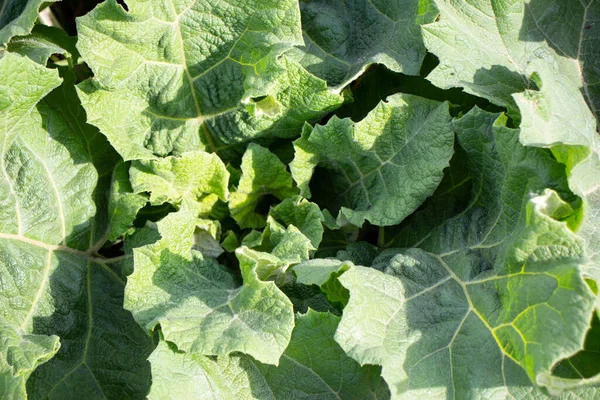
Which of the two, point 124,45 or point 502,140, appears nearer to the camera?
point 502,140

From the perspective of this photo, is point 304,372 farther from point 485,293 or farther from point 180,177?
point 180,177

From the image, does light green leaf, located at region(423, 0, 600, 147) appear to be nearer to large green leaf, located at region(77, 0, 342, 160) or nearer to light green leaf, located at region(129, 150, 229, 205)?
large green leaf, located at region(77, 0, 342, 160)

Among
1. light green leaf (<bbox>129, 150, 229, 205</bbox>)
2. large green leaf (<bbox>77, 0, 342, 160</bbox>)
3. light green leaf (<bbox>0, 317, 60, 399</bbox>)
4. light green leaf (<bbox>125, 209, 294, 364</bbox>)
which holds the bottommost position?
light green leaf (<bbox>0, 317, 60, 399</bbox>)

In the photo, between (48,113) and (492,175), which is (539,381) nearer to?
(492,175)

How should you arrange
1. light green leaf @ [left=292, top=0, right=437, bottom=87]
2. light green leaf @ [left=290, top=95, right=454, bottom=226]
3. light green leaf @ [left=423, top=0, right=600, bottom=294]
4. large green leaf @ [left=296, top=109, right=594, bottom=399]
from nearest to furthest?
large green leaf @ [left=296, top=109, right=594, bottom=399] → light green leaf @ [left=423, top=0, right=600, bottom=294] → light green leaf @ [left=290, top=95, right=454, bottom=226] → light green leaf @ [left=292, top=0, right=437, bottom=87]

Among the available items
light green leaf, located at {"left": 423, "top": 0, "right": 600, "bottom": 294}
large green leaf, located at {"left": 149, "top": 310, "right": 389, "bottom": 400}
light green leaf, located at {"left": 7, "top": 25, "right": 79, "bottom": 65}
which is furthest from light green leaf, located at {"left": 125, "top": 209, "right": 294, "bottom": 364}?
light green leaf, located at {"left": 423, "top": 0, "right": 600, "bottom": 294}

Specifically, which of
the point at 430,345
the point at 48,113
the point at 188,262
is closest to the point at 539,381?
the point at 430,345

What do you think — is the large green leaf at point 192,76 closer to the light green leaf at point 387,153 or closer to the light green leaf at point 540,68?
the light green leaf at point 387,153
